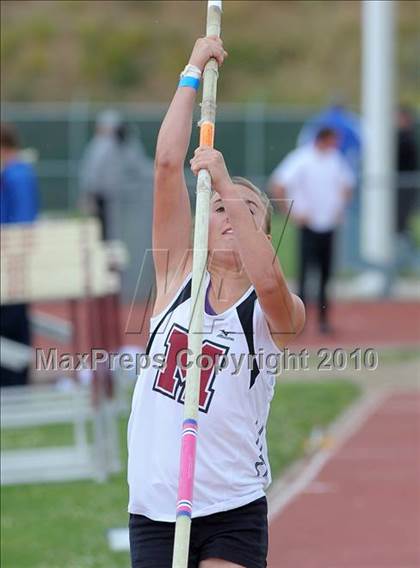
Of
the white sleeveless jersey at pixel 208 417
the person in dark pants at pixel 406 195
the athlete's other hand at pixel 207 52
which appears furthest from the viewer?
the person in dark pants at pixel 406 195

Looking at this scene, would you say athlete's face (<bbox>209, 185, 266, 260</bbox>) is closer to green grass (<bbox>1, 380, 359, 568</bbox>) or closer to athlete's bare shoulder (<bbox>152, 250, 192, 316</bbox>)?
athlete's bare shoulder (<bbox>152, 250, 192, 316</bbox>)

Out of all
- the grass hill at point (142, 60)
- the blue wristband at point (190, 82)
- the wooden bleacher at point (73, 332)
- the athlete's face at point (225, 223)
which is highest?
the grass hill at point (142, 60)

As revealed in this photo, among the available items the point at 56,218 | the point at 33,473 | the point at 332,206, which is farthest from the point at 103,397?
the point at 56,218

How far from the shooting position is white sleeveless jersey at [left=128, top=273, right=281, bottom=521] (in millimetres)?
4289

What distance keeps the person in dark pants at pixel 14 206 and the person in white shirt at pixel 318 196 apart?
417 centimetres

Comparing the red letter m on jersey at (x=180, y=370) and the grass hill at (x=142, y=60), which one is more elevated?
the grass hill at (x=142, y=60)

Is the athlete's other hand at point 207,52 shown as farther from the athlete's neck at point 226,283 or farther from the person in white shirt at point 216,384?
the athlete's neck at point 226,283

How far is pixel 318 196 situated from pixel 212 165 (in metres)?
11.3

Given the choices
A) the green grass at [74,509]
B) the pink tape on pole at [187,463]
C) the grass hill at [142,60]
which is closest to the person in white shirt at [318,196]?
the green grass at [74,509]

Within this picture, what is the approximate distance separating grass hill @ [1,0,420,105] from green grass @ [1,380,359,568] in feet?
92.2

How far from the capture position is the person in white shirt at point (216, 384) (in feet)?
14.0

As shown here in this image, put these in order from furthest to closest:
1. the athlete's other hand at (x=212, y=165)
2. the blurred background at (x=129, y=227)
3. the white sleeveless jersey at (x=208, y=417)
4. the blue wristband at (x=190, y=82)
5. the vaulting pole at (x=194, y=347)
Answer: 1. the blurred background at (x=129, y=227)
2. the blue wristband at (x=190, y=82)
3. the white sleeveless jersey at (x=208, y=417)
4. the athlete's other hand at (x=212, y=165)
5. the vaulting pole at (x=194, y=347)

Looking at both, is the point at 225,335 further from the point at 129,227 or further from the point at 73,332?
the point at 129,227

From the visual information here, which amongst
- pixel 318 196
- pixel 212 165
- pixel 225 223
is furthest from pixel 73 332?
pixel 212 165
